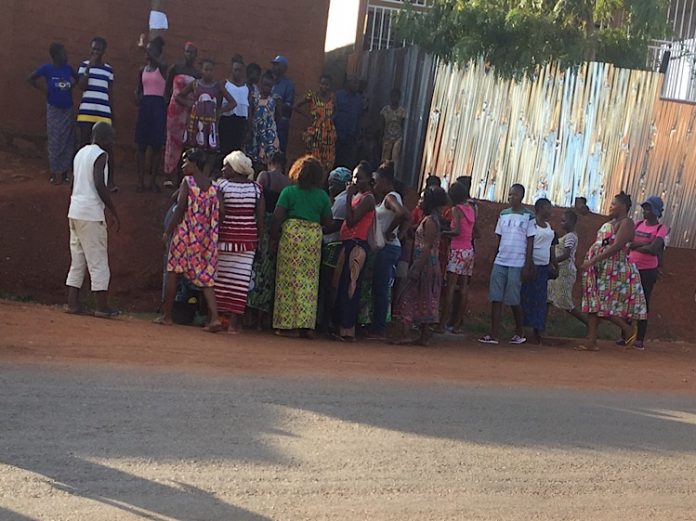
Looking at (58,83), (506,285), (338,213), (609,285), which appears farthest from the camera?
(58,83)

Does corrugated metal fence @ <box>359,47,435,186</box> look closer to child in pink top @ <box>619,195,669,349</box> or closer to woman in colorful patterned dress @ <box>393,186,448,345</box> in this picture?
child in pink top @ <box>619,195,669,349</box>

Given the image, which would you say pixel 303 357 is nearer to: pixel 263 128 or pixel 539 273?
pixel 539 273

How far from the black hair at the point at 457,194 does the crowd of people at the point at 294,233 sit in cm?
2

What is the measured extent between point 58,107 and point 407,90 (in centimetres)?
521

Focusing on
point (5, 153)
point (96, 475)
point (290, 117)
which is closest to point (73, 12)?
point (5, 153)

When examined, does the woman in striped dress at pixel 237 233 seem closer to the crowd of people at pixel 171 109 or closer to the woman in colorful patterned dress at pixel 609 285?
the crowd of people at pixel 171 109

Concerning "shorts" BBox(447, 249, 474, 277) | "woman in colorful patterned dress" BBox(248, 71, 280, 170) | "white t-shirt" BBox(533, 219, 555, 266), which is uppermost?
A: "woman in colorful patterned dress" BBox(248, 71, 280, 170)

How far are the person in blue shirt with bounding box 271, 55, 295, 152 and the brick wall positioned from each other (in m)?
1.03

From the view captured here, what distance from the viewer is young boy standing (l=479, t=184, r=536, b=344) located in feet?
39.3

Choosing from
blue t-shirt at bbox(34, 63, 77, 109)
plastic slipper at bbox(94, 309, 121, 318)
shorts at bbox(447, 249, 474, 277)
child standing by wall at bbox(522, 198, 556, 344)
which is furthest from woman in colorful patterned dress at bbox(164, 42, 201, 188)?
child standing by wall at bbox(522, 198, 556, 344)

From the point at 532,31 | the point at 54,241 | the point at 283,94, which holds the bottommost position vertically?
the point at 54,241

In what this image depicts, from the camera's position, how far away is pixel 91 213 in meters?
10.1

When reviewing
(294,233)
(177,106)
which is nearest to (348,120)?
(177,106)

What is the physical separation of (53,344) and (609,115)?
380 inches
